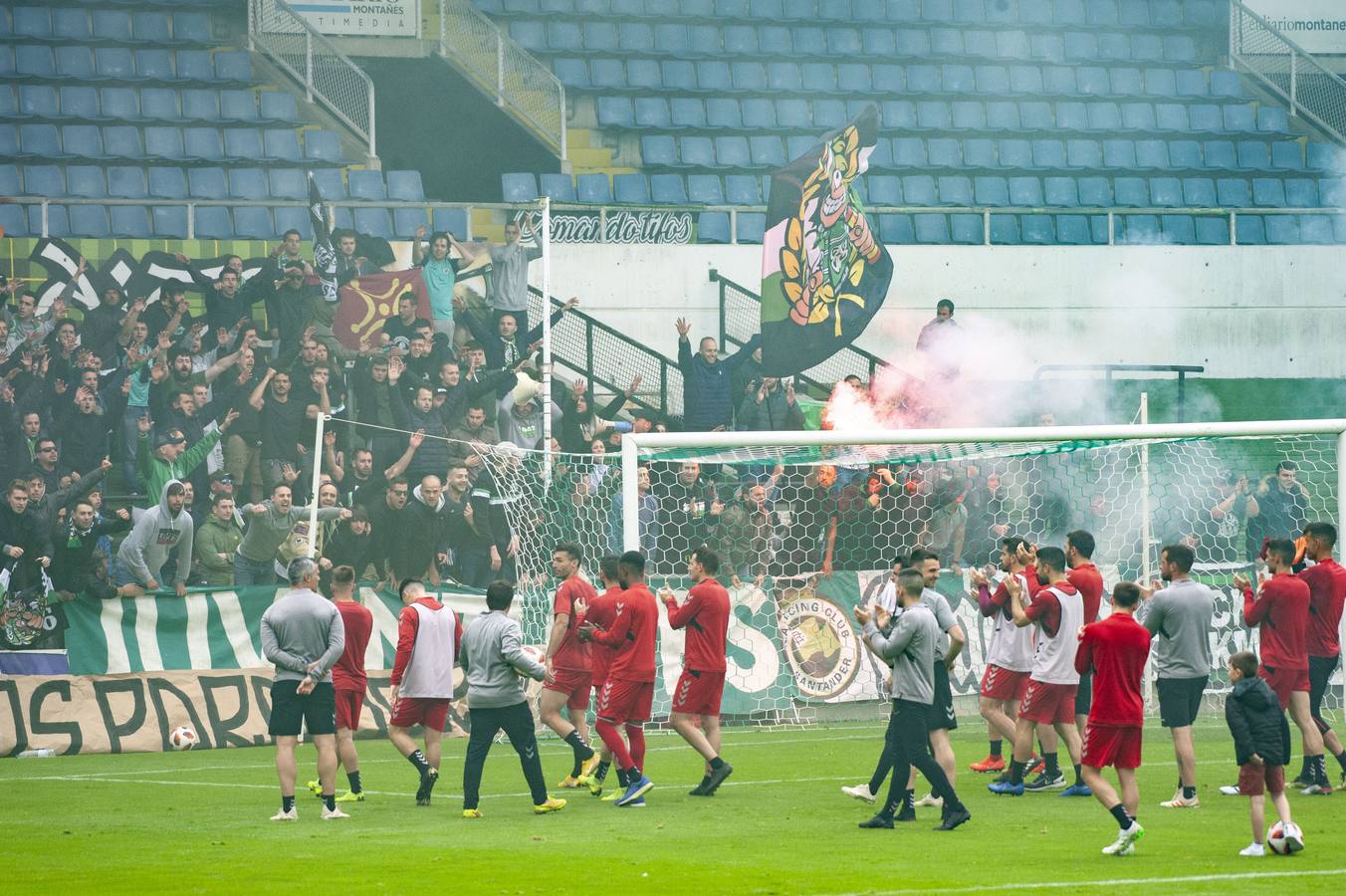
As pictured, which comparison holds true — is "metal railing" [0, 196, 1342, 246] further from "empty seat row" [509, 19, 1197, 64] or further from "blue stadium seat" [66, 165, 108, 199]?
"empty seat row" [509, 19, 1197, 64]

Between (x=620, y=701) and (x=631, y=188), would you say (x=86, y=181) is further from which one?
(x=620, y=701)

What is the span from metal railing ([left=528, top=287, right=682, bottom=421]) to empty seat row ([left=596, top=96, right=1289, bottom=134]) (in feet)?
A: 20.6

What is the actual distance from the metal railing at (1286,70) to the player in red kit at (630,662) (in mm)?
22155

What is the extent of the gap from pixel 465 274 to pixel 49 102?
7.96 metres

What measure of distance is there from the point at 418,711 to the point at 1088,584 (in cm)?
506

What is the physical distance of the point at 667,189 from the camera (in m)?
28.5

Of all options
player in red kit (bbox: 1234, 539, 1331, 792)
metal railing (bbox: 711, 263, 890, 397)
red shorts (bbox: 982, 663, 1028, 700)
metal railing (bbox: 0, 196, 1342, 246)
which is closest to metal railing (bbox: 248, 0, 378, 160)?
metal railing (bbox: 0, 196, 1342, 246)

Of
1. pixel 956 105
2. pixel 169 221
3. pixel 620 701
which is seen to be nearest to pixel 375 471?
pixel 169 221

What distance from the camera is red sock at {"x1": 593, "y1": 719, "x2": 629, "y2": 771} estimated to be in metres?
13.2

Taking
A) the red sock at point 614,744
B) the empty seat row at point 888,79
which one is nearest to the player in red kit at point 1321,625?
the red sock at point 614,744

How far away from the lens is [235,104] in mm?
27047

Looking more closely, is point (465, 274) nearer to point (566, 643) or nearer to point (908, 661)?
point (566, 643)

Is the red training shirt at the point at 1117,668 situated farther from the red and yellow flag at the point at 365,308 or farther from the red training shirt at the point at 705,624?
the red and yellow flag at the point at 365,308

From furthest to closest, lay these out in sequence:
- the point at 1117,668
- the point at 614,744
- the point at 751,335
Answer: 1. the point at 751,335
2. the point at 614,744
3. the point at 1117,668
